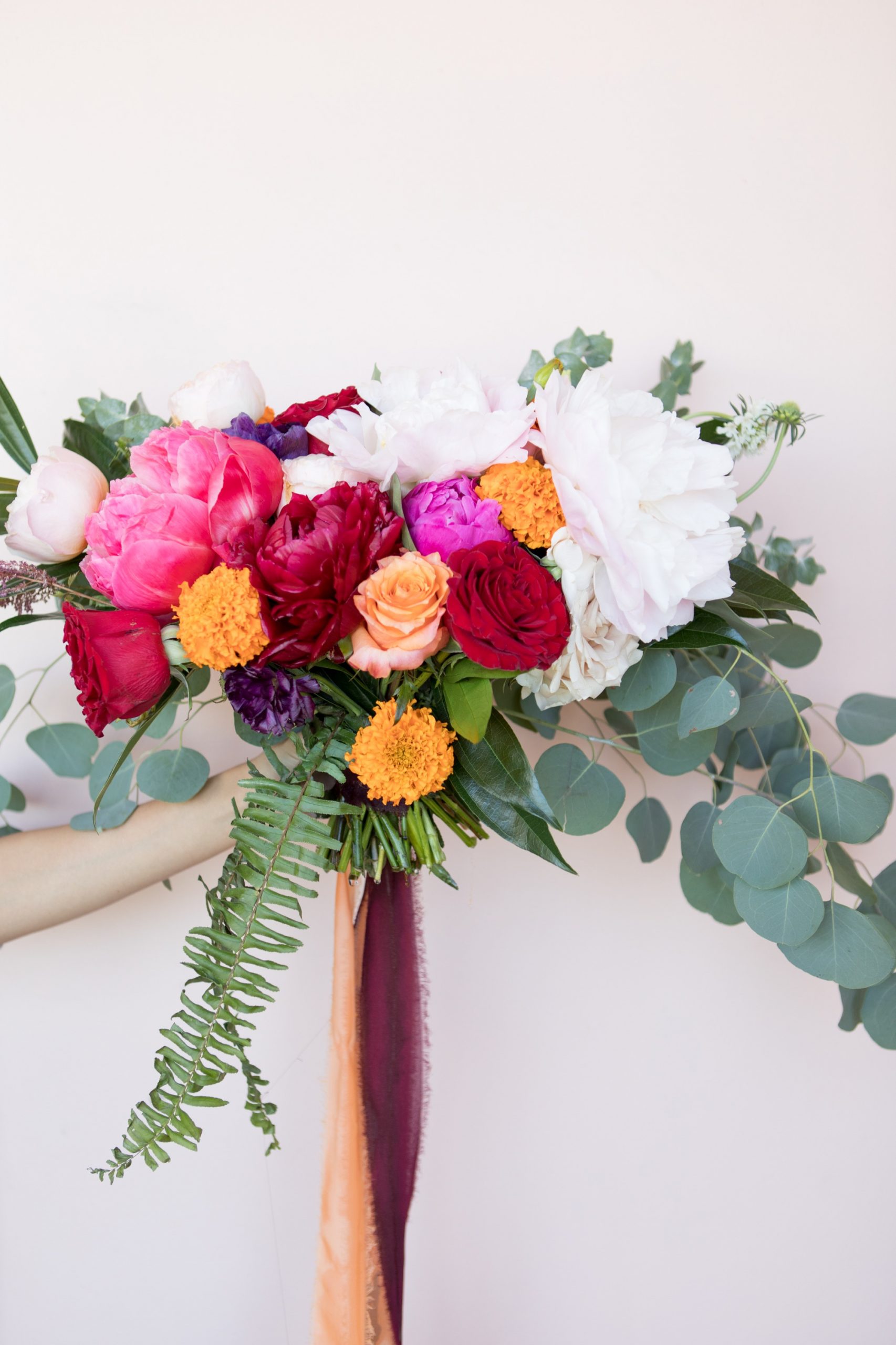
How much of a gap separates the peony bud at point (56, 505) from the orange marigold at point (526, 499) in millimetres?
301

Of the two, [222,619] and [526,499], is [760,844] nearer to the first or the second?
[526,499]

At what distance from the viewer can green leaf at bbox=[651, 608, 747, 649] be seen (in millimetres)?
626

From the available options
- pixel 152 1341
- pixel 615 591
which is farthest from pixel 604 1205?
pixel 615 591

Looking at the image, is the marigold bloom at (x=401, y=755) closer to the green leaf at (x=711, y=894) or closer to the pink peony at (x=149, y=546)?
the pink peony at (x=149, y=546)

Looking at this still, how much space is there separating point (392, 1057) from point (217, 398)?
0.56 m

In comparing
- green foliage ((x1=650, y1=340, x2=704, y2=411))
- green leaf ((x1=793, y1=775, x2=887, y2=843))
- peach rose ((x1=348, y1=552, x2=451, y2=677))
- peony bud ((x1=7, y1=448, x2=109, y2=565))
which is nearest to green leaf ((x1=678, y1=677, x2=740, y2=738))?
green leaf ((x1=793, y1=775, x2=887, y2=843))

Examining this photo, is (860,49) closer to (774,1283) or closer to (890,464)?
(890,464)

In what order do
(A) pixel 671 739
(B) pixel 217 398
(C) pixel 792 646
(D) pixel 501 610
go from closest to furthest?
(D) pixel 501 610
(B) pixel 217 398
(A) pixel 671 739
(C) pixel 792 646

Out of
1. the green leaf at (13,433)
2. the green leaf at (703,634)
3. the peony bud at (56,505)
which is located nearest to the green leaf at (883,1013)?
the green leaf at (703,634)

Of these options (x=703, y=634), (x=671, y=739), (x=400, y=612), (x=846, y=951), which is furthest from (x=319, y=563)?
(x=846, y=951)

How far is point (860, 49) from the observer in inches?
38.9

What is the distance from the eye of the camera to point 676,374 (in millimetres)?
898

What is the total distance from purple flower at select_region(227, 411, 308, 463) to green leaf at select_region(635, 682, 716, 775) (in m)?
0.39

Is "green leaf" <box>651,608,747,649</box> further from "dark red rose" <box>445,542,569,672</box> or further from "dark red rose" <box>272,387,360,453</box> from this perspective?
"dark red rose" <box>272,387,360,453</box>
